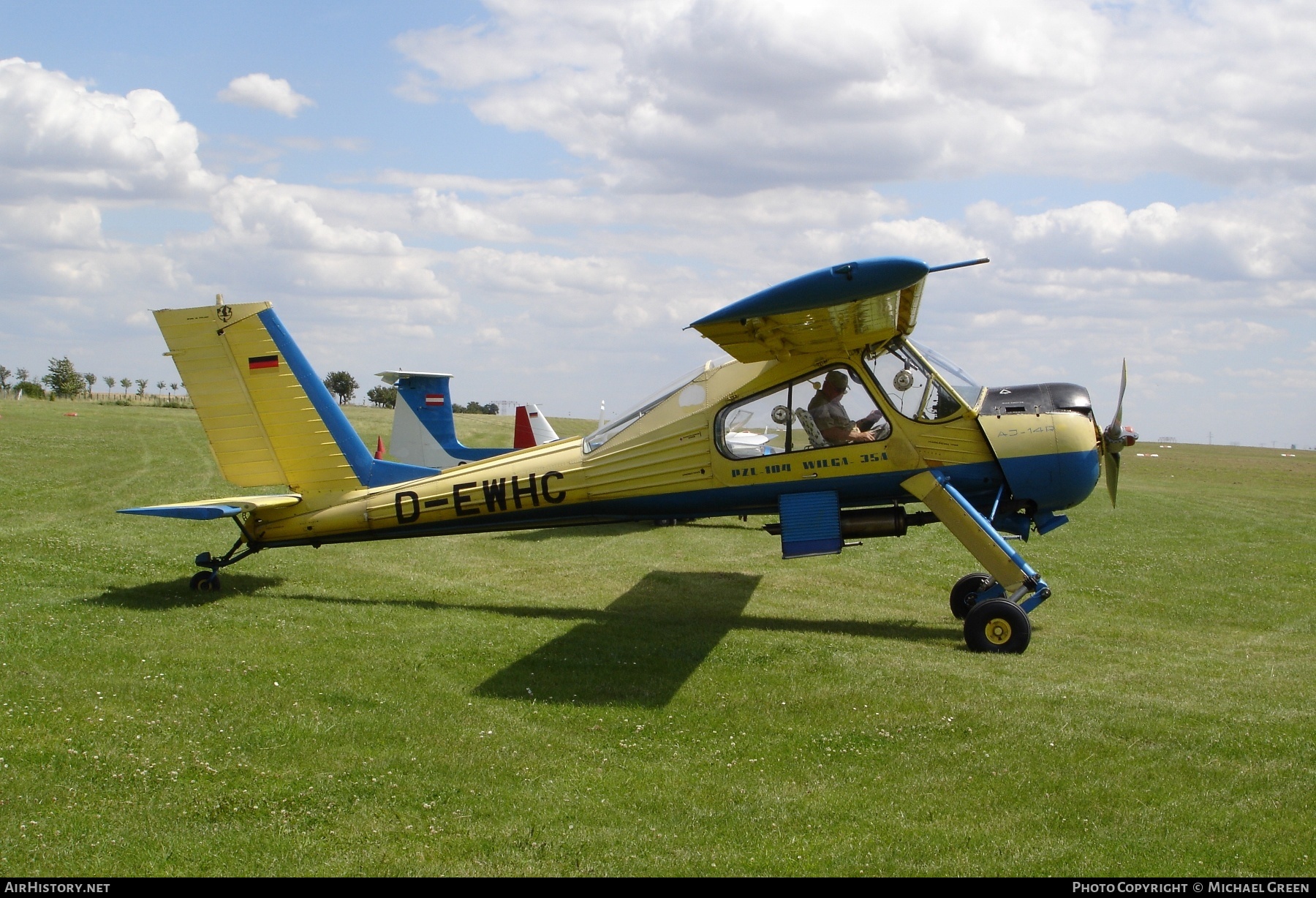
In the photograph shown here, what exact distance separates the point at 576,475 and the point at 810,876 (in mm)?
6919

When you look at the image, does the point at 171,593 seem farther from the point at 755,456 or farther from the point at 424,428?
the point at 424,428

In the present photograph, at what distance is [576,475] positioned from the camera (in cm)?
1128

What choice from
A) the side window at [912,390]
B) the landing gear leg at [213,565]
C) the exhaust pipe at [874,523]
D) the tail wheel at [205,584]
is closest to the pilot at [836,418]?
the side window at [912,390]

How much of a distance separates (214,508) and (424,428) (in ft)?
34.2

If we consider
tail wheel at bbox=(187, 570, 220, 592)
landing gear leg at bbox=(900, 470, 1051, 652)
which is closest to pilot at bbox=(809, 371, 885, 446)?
landing gear leg at bbox=(900, 470, 1051, 652)

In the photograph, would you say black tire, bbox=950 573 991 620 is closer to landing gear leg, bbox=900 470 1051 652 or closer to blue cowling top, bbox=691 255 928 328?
landing gear leg, bbox=900 470 1051 652

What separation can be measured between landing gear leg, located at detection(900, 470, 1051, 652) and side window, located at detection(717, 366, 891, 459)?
825mm

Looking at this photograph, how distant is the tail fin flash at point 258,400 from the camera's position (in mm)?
11203

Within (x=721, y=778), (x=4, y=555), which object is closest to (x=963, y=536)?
(x=721, y=778)

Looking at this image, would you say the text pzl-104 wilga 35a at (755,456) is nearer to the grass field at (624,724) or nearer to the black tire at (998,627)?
the black tire at (998,627)

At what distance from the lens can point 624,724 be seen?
23.8 feet

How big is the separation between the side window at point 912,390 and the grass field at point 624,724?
248cm

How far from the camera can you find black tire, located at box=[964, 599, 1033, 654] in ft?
31.5

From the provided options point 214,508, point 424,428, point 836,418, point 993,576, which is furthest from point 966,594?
point 424,428
